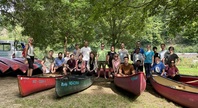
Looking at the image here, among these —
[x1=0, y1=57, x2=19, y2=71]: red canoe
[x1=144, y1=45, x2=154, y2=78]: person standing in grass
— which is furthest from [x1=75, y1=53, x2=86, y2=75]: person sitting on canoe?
[x1=0, y1=57, x2=19, y2=71]: red canoe

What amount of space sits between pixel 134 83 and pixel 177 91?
4.98 ft

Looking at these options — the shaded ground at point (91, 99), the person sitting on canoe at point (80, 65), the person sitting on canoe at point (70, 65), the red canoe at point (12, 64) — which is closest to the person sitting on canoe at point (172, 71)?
the shaded ground at point (91, 99)

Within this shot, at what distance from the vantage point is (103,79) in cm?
1163

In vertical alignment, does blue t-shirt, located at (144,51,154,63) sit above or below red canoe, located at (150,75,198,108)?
above

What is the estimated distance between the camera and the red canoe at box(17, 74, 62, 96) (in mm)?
8466

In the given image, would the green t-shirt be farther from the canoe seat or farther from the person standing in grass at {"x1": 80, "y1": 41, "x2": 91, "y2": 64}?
the canoe seat

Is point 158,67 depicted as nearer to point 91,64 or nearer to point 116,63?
point 116,63

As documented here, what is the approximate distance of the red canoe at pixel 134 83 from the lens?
26.5 ft

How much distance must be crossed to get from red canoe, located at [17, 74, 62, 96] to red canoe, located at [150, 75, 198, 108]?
167 inches

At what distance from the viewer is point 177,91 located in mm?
8312

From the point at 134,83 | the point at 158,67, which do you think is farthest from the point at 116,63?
the point at 134,83

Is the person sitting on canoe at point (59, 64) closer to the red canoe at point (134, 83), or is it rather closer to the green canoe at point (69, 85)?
the green canoe at point (69, 85)

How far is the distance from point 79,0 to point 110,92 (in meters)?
7.62

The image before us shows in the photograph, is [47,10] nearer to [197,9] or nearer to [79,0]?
[79,0]
